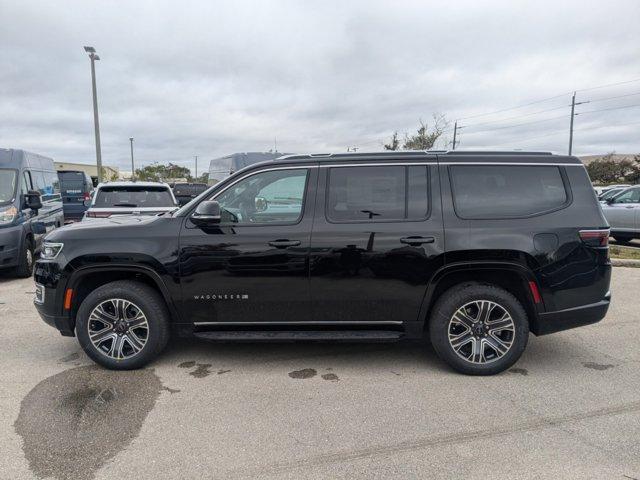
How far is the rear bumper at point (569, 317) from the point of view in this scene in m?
4.07

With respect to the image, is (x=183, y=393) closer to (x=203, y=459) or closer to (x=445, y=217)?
(x=203, y=459)

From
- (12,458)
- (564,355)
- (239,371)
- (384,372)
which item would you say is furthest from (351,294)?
(12,458)

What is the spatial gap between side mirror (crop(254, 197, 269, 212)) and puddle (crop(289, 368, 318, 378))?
1.47 metres

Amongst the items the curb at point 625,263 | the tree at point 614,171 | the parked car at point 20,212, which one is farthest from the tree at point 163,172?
the curb at point 625,263

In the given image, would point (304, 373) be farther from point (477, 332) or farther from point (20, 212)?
point (20, 212)

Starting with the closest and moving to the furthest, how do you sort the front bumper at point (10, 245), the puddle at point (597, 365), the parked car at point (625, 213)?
the puddle at point (597, 365)
the front bumper at point (10, 245)
the parked car at point (625, 213)

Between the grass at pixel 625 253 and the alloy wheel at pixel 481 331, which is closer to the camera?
the alloy wheel at pixel 481 331

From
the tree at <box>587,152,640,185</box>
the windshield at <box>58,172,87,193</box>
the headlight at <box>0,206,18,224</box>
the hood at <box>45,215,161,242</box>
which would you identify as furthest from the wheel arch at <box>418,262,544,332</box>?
the tree at <box>587,152,640,185</box>

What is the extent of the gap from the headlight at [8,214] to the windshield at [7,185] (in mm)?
193

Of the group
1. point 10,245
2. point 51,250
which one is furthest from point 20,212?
point 51,250

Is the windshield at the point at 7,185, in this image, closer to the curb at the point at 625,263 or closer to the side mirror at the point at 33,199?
the side mirror at the point at 33,199

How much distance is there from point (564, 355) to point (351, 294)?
2303mm

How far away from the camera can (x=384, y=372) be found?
13.8 ft

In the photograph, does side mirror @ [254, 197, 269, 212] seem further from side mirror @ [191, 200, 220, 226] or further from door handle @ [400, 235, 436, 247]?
door handle @ [400, 235, 436, 247]
